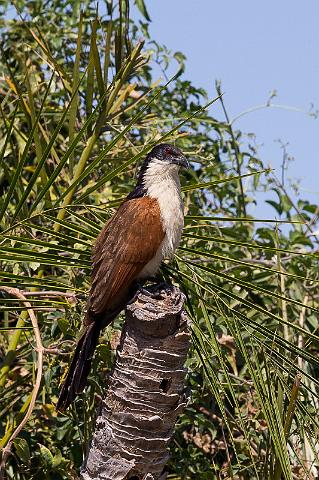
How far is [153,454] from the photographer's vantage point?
254 centimetres

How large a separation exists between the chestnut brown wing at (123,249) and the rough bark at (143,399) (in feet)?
1.50

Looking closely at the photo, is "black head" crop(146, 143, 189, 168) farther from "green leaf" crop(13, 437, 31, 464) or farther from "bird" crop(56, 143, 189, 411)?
"green leaf" crop(13, 437, 31, 464)

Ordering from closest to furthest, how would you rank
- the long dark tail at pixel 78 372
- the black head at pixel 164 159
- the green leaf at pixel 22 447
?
the long dark tail at pixel 78 372, the green leaf at pixel 22 447, the black head at pixel 164 159

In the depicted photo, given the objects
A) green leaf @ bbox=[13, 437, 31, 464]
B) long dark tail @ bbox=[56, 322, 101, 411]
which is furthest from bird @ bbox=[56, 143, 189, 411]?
green leaf @ bbox=[13, 437, 31, 464]

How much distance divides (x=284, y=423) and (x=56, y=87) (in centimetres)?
294

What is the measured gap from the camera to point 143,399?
250cm

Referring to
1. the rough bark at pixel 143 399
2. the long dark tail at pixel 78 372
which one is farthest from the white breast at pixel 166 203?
the rough bark at pixel 143 399

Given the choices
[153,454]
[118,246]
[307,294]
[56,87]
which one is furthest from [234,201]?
[153,454]

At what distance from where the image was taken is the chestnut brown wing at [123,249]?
3049mm

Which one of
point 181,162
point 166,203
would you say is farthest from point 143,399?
point 181,162

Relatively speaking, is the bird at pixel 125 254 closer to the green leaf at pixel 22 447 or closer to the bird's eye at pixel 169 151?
the bird's eye at pixel 169 151

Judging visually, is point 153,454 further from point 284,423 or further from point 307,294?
point 307,294

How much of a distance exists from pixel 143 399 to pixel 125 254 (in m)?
0.75

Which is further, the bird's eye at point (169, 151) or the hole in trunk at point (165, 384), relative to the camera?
the bird's eye at point (169, 151)
